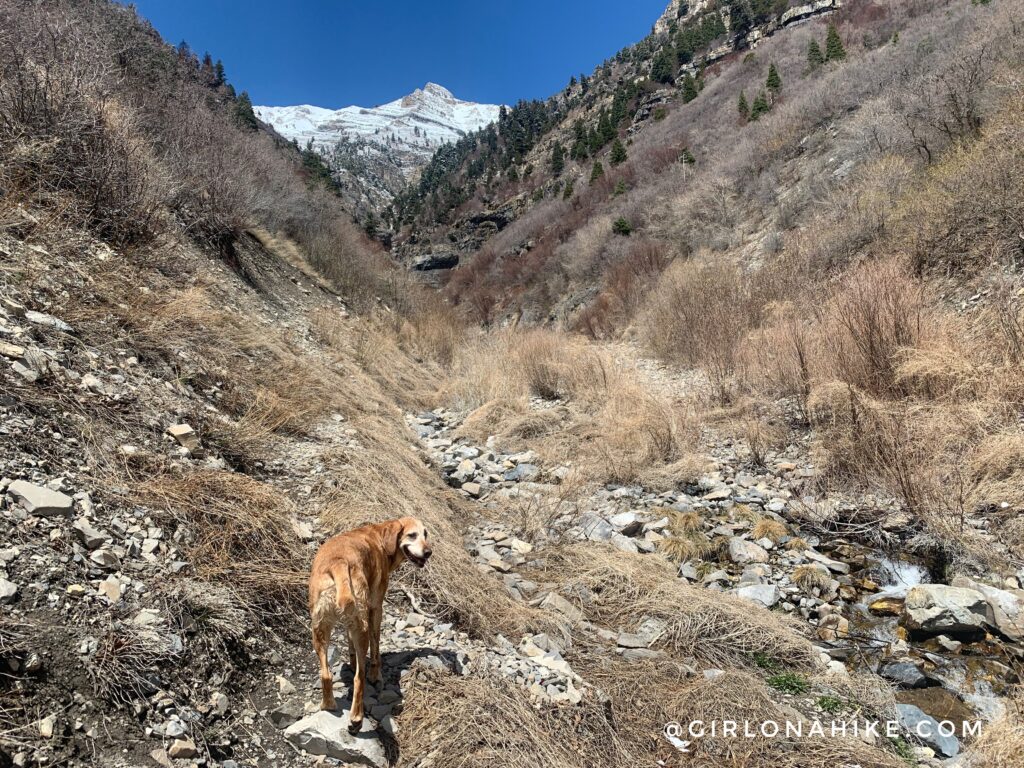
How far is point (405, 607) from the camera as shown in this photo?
3057mm

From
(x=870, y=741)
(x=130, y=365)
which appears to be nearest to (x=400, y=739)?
(x=870, y=741)

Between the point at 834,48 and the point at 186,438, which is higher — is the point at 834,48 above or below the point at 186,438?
above

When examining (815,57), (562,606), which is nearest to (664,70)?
(815,57)

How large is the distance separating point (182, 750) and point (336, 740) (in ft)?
1.71

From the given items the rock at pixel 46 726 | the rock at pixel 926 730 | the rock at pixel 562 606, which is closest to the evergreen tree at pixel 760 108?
the rock at pixel 562 606

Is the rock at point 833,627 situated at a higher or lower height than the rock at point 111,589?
lower

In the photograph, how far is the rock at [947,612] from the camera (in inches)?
127

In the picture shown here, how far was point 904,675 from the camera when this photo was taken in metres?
3.01

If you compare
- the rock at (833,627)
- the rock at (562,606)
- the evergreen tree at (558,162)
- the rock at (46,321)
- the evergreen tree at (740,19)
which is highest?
the evergreen tree at (740,19)

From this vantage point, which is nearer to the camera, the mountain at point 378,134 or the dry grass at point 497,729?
the dry grass at point 497,729

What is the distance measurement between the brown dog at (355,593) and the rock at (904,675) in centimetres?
293

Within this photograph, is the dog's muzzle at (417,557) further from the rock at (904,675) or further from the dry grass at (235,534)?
the rock at (904,675)

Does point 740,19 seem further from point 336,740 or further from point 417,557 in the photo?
point 336,740

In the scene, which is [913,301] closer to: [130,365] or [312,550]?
[312,550]
